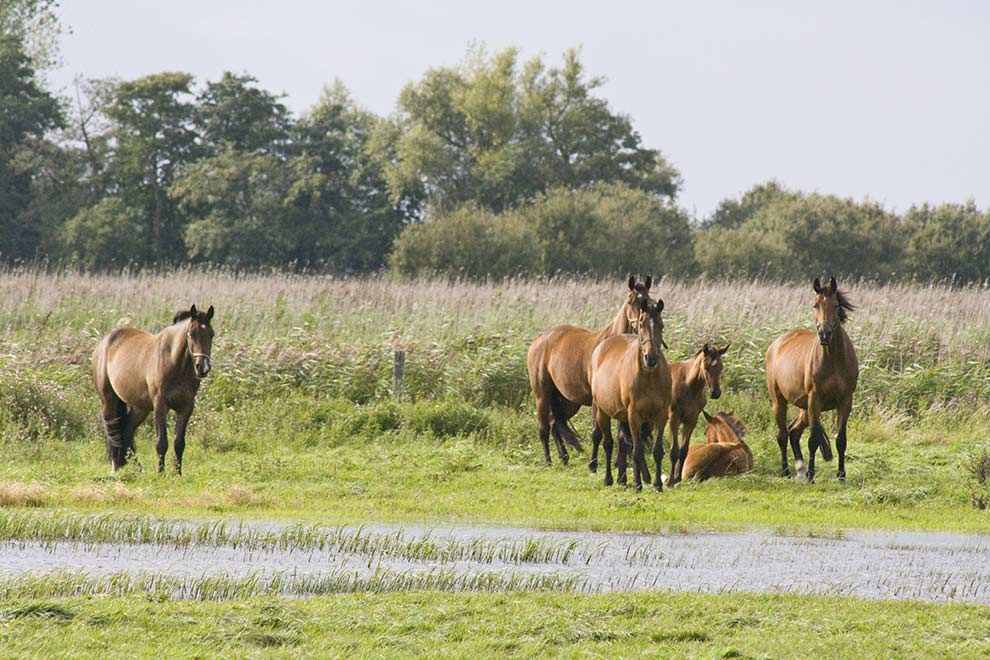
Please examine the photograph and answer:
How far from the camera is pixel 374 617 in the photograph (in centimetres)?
761

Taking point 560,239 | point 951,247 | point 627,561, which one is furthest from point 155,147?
point 627,561

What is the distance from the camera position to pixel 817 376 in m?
16.0

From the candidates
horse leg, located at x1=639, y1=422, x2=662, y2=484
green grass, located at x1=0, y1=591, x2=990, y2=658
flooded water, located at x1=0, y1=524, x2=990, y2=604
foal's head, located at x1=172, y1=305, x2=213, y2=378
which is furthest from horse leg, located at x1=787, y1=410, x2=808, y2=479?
green grass, located at x1=0, y1=591, x2=990, y2=658

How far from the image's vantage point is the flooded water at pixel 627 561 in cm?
938

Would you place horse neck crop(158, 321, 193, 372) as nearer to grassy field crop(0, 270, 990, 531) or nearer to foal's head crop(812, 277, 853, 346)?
grassy field crop(0, 270, 990, 531)

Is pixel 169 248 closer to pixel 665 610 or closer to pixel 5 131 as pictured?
pixel 5 131

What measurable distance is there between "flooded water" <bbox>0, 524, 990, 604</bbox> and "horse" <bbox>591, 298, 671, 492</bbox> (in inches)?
104

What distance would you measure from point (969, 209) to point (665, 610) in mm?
56689

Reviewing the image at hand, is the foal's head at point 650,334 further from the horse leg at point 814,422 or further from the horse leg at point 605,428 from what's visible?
the horse leg at point 814,422

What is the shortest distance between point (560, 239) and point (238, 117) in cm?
1542

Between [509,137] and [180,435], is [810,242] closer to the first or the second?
[509,137]

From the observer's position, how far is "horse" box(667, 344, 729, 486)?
1526cm

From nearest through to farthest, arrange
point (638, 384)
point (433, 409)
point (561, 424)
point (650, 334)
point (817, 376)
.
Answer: point (650, 334) → point (638, 384) → point (817, 376) → point (561, 424) → point (433, 409)

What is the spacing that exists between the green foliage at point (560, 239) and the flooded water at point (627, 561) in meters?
32.4
